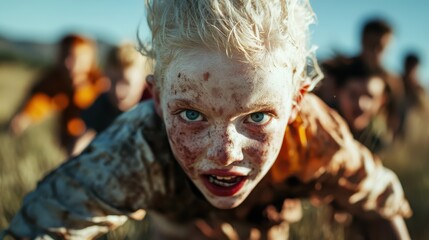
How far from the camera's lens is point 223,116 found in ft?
Result: 4.26

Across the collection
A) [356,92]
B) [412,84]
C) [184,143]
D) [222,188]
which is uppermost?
[184,143]

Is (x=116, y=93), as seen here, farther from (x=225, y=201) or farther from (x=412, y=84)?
(x=412, y=84)

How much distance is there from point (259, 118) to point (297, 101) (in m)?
0.21

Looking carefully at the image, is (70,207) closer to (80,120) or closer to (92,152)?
(92,152)

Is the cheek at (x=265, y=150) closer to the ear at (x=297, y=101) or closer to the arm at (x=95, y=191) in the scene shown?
the ear at (x=297, y=101)

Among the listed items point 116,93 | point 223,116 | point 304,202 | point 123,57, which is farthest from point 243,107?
point 123,57

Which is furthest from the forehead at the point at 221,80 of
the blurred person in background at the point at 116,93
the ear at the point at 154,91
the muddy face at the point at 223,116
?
the blurred person in background at the point at 116,93

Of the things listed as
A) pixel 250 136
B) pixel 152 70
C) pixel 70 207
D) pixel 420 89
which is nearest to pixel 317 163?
pixel 250 136

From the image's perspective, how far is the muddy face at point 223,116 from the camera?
4.18 feet

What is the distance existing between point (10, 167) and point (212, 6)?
5.33 feet

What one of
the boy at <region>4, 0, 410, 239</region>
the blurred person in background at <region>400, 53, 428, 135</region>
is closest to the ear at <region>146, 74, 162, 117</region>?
the boy at <region>4, 0, 410, 239</region>

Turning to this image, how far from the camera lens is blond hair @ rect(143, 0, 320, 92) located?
1280 mm

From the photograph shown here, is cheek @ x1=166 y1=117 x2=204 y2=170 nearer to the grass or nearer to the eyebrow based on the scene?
the eyebrow

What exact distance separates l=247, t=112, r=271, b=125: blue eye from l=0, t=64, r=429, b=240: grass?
2.22ft
